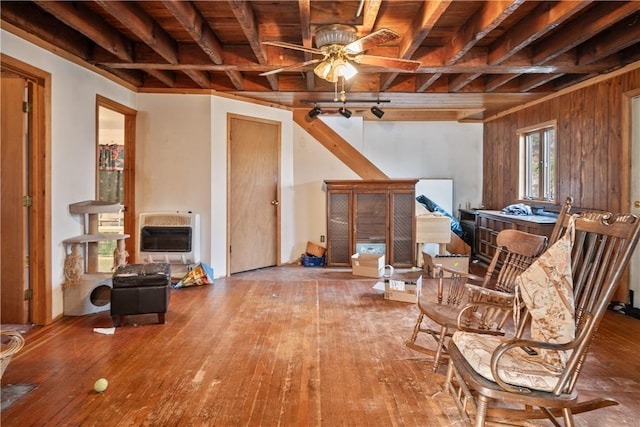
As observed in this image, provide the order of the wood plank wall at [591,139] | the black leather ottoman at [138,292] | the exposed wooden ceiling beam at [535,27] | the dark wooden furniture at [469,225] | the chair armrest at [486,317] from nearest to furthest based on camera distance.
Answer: the chair armrest at [486,317] < the exposed wooden ceiling beam at [535,27] < the black leather ottoman at [138,292] < the wood plank wall at [591,139] < the dark wooden furniture at [469,225]

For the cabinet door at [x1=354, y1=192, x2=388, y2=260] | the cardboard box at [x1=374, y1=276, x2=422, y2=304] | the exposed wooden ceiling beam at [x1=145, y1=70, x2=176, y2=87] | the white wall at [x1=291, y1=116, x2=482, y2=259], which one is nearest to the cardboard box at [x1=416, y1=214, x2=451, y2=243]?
the cabinet door at [x1=354, y1=192, x2=388, y2=260]

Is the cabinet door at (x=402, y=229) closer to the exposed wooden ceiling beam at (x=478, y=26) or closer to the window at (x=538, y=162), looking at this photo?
the window at (x=538, y=162)

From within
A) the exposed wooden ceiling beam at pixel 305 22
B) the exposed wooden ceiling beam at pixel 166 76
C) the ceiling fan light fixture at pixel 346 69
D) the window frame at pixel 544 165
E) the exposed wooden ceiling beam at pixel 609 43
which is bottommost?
the window frame at pixel 544 165

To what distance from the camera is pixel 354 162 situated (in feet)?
21.8

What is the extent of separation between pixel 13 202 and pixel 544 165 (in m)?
6.35

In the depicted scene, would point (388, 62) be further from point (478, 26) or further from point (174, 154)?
point (174, 154)

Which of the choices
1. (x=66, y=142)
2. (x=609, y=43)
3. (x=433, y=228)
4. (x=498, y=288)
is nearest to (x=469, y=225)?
(x=433, y=228)

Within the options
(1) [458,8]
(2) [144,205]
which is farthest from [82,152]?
(1) [458,8]

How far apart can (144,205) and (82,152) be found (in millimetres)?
1327

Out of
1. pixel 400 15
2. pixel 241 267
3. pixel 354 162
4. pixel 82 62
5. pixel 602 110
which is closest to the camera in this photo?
pixel 400 15

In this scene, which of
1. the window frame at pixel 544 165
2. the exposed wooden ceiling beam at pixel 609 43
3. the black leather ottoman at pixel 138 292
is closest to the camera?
the exposed wooden ceiling beam at pixel 609 43

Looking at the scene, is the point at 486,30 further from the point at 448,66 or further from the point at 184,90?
the point at 184,90

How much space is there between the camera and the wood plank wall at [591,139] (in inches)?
161

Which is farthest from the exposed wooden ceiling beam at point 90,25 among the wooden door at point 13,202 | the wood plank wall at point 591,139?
the wood plank wall at point 591,139
